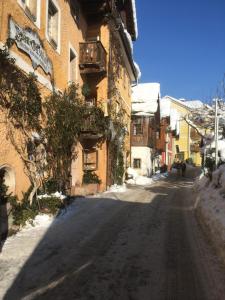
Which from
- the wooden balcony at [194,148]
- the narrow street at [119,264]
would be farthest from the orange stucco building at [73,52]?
the wooden balcony at [194,148]

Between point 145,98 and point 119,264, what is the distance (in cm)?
3204

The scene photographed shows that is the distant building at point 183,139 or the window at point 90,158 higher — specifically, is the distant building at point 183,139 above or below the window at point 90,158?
above

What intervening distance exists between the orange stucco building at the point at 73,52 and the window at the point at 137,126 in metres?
10.2

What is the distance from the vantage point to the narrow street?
15.6 feet

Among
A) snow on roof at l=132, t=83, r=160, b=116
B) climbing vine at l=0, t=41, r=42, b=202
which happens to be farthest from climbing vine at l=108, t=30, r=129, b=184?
snow on roof at l=132, t=83, r=160, b=116

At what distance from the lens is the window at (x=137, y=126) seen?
3436 cm

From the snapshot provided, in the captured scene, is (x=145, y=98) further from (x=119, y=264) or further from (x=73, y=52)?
(x=119, y=264)

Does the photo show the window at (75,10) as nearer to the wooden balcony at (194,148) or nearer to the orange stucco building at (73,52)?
the orange stucco building at (73,52)

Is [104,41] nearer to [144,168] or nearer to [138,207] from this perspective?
[138,207]

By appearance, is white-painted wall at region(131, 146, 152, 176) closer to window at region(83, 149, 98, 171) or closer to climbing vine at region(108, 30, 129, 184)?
climbing vine at region(108, 30, 129, 184)

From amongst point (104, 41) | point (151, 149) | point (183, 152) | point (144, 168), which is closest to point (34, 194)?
point (104, 41)

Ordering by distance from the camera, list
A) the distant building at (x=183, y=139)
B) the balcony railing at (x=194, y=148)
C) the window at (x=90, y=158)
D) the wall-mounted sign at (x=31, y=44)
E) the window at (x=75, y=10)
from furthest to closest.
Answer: the distant building at (x=183, y=139)
the balcony railing at (x=194, y=148)
the window at (x=90, y=158)
the window at (x=75, y=10)
the wall-mounted sign at (x=31, y=44)

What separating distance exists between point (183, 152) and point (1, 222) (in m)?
61.6

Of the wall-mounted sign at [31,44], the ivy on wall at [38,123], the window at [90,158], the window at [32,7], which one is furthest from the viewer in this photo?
the window at [90,158]
